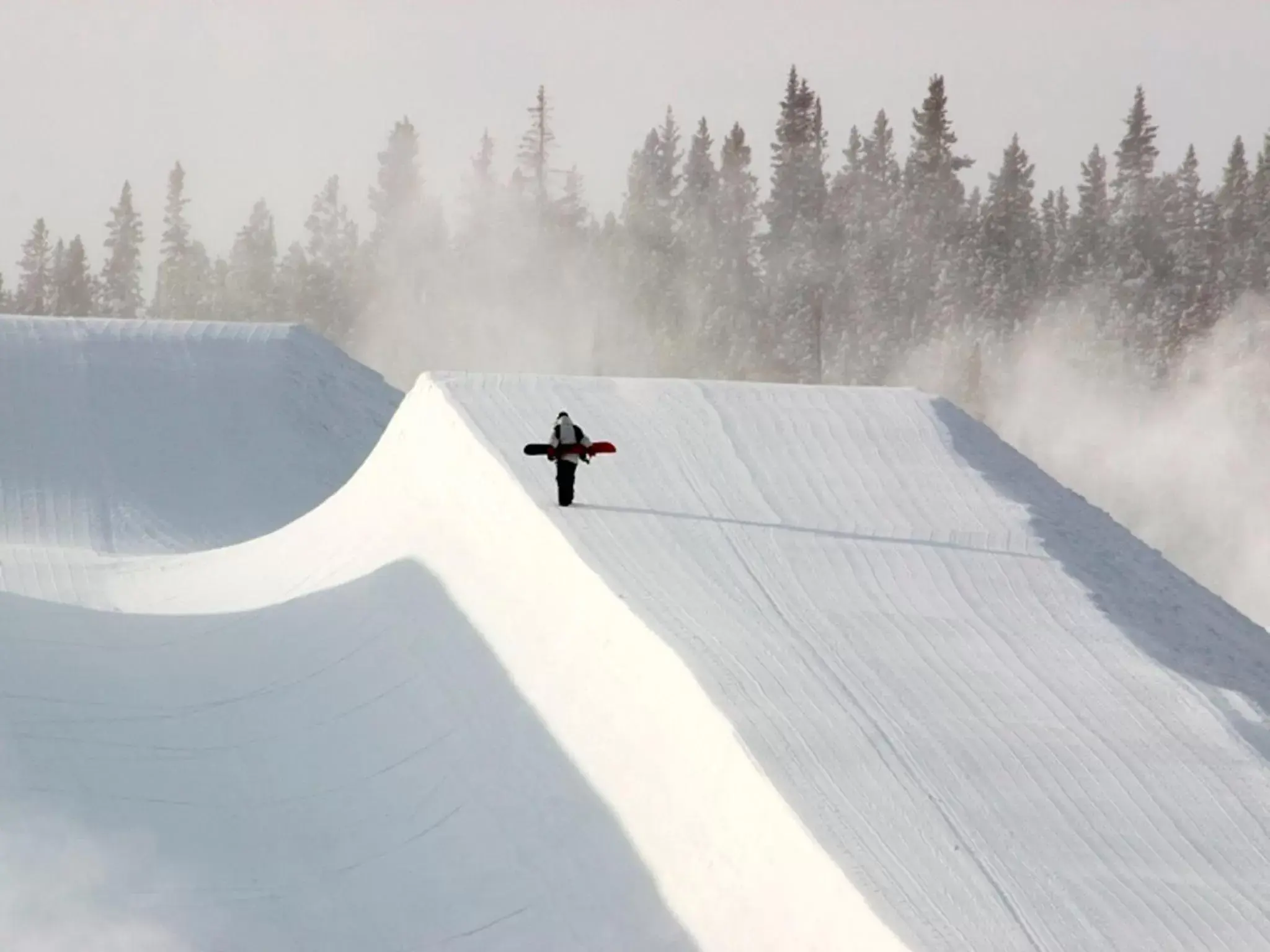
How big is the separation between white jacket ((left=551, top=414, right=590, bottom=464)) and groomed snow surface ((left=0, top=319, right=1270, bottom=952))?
1.60ft

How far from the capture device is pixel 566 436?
10836 mm

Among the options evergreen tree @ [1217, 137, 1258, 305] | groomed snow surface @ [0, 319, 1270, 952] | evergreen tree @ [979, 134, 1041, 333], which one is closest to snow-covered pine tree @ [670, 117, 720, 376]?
evergreen tree @ [979, 134, 1041, 333]

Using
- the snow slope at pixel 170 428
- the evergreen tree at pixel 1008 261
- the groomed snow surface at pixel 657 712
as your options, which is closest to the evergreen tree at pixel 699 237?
the evergreen tree at pixel 1008 261

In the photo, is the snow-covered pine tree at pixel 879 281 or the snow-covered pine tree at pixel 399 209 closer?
the snow-covered pine tree at pixel 879 281

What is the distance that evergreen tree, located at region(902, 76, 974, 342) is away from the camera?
186 feet

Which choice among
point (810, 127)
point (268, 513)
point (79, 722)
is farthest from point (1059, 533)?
point (810, 127)

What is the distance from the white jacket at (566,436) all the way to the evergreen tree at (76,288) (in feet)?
195

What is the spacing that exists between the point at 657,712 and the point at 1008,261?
1954 inches

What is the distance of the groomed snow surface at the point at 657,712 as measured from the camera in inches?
309

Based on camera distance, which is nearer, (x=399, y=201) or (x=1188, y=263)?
(x=1188, y=263)

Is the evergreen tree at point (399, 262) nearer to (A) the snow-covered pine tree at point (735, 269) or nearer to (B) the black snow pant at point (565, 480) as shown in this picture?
(A) the snow-covered pine tree at point (735, 269)

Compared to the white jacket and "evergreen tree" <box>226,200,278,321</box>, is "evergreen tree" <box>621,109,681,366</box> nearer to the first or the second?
"evergreen tree" <box>226,200,278,321</box>

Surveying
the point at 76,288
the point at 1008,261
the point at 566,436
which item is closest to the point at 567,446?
the point at 566,436

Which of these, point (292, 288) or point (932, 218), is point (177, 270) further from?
point (932, 218)
